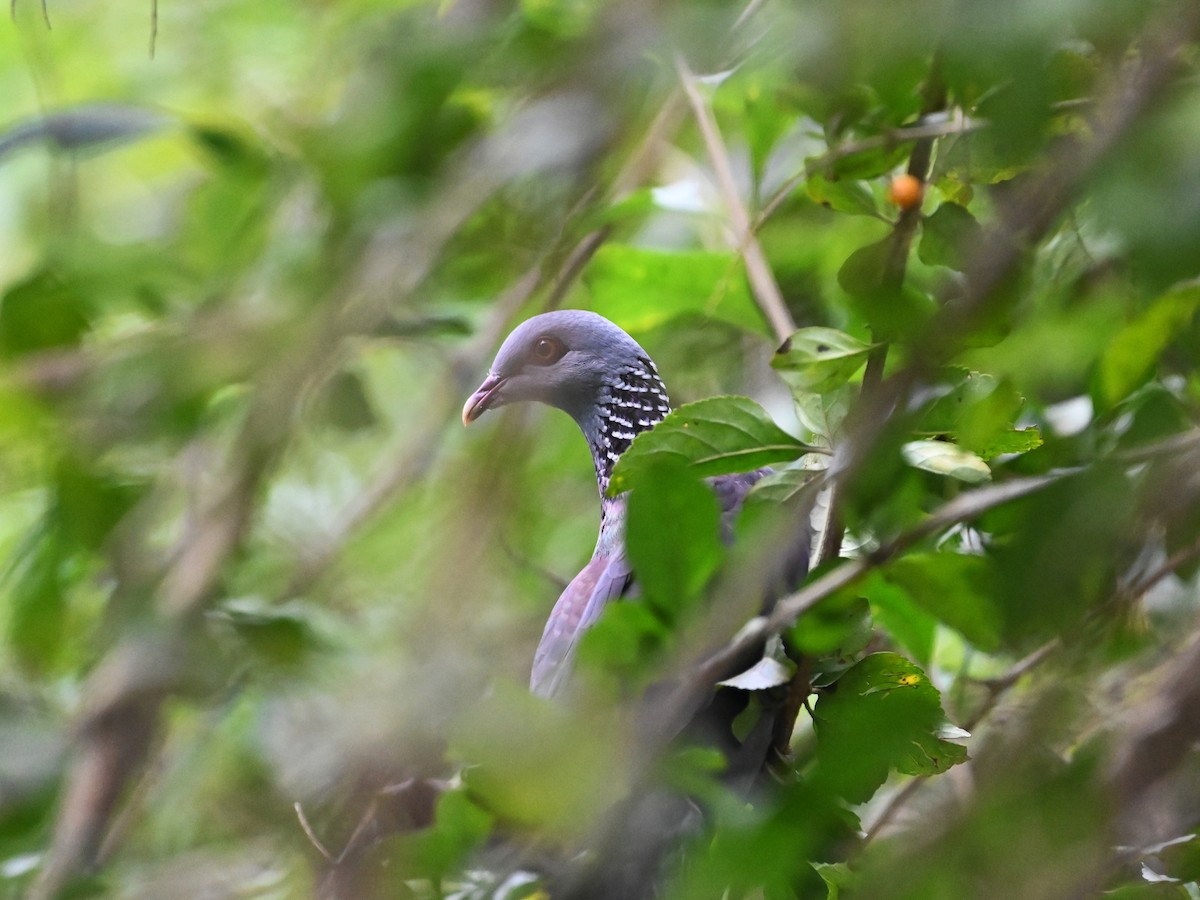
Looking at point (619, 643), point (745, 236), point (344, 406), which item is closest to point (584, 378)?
point (745, 236)

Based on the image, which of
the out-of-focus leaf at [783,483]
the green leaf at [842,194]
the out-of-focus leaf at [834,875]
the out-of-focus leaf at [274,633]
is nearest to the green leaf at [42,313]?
the out-of-focus leaf at [274,633]

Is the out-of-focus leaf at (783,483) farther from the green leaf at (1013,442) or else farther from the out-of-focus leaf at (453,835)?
the out-of-focus leaf at (453,835)

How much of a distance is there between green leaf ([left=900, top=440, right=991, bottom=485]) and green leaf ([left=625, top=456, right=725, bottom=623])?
176 millimetres

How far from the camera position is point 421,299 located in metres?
1.03

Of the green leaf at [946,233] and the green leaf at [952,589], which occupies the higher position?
the green leaf at [946,233]

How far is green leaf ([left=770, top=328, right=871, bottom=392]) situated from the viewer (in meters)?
0.82

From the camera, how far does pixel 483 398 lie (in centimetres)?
146

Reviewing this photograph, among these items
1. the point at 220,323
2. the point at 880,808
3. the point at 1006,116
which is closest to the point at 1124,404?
the point at 1006,116

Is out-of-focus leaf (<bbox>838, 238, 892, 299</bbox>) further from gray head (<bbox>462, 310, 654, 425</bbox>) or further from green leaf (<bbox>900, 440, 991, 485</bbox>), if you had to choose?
gray head (<bbox>462, 310, 654, 425</bbox>)

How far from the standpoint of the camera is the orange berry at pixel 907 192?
902 mm

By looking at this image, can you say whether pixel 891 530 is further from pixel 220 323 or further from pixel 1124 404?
pixel 220 323

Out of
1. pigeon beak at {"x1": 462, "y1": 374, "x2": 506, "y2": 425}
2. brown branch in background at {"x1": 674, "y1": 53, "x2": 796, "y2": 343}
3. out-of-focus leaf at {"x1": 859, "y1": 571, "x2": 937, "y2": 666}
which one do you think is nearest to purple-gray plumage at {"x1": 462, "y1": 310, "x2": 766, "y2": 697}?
pigeon beak at {"x1": 462, "y1": 374, "x2": 506, "y2": 425}

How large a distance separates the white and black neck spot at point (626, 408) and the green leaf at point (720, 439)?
620 mm

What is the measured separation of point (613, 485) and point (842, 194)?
Result: 349 mm
